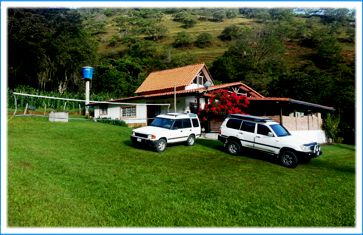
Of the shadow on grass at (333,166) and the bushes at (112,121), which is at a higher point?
the bushes at (112,121)

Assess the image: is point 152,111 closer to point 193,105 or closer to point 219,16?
point 193,105

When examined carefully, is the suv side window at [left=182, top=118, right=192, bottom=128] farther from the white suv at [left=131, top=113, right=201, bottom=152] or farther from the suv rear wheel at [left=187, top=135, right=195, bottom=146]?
the suv rear wheel at [left=187, top=135, right=195, bottom=146]

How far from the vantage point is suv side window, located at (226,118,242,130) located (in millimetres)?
16016

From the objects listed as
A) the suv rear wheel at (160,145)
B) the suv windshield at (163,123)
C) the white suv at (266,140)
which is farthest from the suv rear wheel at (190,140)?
the suv rear wheel at (160,145)

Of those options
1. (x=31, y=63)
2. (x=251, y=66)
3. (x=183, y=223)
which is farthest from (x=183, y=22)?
(x=183, y=223)

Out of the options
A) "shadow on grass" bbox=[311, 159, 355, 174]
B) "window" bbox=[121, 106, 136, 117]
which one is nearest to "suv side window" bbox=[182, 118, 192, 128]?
"shadow on grass" bbox=[311, 159, 355, 174]

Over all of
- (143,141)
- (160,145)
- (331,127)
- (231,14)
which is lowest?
(160,145)

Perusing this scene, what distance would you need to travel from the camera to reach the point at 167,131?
15.8m

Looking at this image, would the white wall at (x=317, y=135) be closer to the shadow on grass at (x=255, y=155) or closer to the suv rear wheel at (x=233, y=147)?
the shadow on grass at (x=255, y=155)

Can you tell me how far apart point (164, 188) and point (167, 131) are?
640cm

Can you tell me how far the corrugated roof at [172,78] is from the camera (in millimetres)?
29234

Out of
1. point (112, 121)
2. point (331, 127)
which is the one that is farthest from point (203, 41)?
point (331, 127)

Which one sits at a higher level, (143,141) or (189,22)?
(189,22)

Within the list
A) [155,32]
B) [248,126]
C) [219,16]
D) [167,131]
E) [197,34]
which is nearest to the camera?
[248,126]
